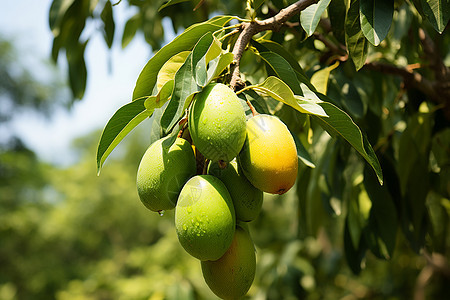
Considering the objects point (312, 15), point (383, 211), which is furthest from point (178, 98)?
point (383, 211)

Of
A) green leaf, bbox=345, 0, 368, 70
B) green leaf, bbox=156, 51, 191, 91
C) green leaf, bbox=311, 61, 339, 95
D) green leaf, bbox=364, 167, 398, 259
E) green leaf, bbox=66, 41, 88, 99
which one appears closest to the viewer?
green leaf, bbox=156, 51, 191, 91

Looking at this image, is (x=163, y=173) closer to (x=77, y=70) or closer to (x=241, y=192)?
(x=241, y=192)

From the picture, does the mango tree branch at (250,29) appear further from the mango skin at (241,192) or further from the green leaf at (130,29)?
the green leaf at (130,29)

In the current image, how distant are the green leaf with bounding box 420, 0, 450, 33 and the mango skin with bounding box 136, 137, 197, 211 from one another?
1.52ft

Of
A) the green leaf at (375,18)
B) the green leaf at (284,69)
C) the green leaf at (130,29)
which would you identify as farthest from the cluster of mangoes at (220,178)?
the green leaf at (130,29)

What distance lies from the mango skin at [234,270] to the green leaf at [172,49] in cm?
29

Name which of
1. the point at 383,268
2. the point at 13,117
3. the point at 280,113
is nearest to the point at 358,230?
the point at 280,113

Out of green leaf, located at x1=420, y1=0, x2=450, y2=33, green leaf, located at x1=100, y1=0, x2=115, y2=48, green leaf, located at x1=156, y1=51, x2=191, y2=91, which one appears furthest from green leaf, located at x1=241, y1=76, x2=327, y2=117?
green leaf, located at x1=100, y1=0, x2=115, y2=48

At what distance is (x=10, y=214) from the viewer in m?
11.7

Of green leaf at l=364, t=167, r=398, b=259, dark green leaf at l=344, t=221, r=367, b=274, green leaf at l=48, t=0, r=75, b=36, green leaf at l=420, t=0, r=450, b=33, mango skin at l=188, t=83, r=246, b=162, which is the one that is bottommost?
A: dark green leaf at l=344, t=221, r=367, b=274

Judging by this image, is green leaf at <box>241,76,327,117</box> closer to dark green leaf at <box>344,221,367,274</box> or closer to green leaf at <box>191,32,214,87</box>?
green leaf at <box>191,32,214,87</box>

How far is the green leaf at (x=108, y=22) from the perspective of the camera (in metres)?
1.41

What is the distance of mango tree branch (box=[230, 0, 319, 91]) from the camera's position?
0.66m

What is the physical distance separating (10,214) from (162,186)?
12.5m
